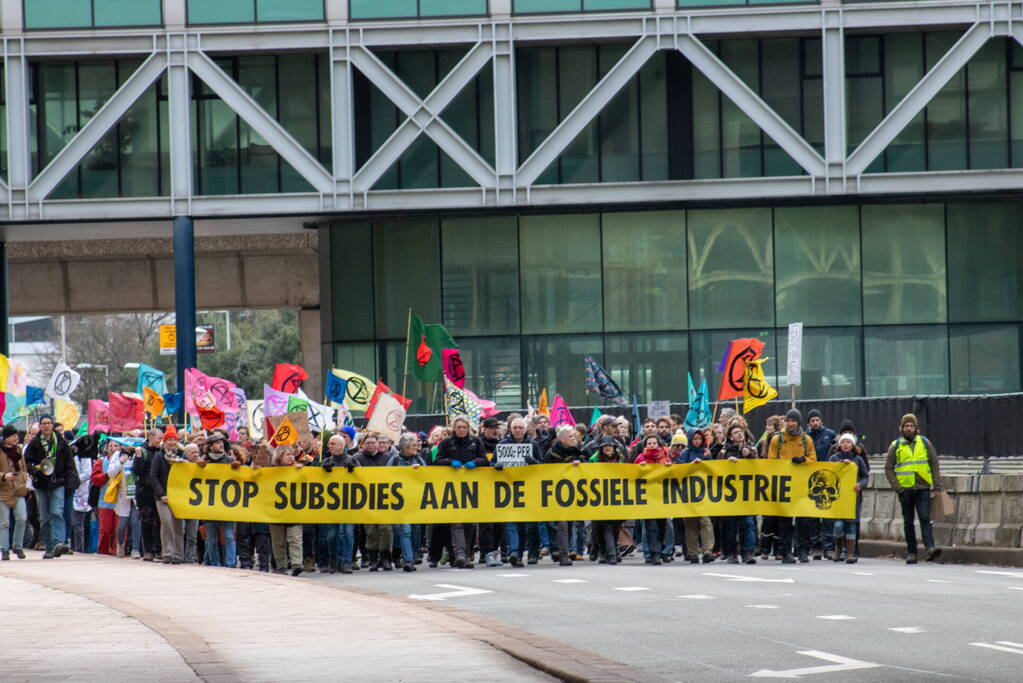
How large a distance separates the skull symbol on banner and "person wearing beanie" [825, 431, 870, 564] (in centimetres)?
24

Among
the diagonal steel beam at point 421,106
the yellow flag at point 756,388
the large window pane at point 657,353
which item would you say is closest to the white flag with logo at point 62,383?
the yellow flag at point 756,388

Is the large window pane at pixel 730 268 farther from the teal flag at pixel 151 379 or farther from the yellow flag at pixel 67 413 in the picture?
the teal flag at pixel 151 379

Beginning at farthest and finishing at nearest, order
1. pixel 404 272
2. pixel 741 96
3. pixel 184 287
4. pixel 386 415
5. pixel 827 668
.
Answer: pixel 404 272
pixel 184 287
pixel 741 96
pixel 386 415
pixel 827 668

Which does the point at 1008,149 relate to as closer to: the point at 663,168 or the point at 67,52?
the point at 663,168

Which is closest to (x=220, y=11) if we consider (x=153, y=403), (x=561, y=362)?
(x=561, y=362)

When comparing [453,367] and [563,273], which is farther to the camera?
[563,273]

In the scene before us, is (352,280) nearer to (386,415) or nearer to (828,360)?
(828,360)

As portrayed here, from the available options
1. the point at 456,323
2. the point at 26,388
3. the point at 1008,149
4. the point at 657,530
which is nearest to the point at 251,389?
the point at 456,323

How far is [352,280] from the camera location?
156ft

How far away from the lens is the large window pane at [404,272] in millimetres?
47125

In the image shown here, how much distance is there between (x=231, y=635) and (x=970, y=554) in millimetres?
11667

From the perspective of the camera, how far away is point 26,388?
31.0m

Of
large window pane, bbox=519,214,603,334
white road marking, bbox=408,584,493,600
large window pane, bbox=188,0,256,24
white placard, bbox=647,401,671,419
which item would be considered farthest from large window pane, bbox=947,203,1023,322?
white road marking, bbox=408,584,493,600

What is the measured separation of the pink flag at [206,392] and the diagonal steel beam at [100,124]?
15226mm
